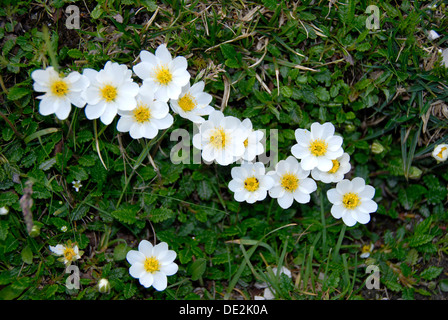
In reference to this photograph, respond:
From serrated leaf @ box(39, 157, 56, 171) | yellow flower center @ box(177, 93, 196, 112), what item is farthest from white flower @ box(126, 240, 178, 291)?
yellow flower center @ box(177, 93, 196, 112)

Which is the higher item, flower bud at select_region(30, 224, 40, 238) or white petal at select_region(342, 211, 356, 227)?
white petal at select_region(342, 211, 356, 227)

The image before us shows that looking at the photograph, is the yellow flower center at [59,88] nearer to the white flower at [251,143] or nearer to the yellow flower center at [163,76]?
the yellow flower center at [163,76]

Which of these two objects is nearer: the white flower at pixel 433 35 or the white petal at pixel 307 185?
the white petal at pixel 307 185

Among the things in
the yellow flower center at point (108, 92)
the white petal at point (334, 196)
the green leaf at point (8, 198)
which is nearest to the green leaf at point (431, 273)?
the white petal at point (334, 196)

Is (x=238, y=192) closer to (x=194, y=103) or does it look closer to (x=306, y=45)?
(x=194, y=103)

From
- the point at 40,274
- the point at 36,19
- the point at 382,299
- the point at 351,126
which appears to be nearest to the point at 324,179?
the point at 351,126

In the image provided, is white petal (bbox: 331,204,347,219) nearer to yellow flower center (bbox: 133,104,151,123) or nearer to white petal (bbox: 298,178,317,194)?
white petal (bbox: 298,178,317,194)
